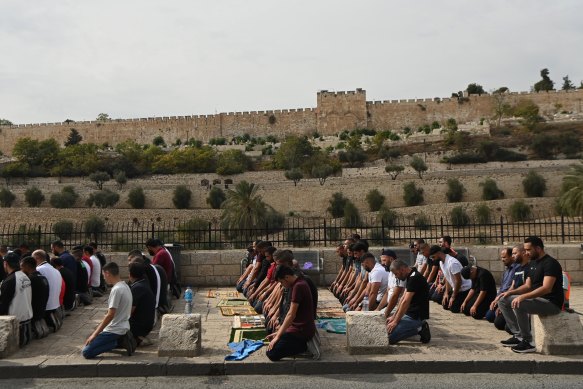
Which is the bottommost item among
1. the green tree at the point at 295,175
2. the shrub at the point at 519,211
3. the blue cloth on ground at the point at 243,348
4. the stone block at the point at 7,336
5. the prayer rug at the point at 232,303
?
the shrub at the point at 519,211

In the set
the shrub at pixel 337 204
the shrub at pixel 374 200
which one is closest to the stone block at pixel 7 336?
the shrub at pixel 337 204

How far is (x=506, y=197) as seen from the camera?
39562 mm

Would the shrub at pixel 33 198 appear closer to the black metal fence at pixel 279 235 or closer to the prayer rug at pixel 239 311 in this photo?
the black metal fence at pixel 279 235

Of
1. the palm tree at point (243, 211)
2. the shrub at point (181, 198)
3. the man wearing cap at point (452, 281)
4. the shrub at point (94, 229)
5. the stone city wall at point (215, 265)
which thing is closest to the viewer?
the man wearing cap at point (452, 281)

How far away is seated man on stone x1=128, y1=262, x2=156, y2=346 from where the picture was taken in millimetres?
6028

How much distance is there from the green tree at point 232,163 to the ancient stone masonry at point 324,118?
1204 centimetres

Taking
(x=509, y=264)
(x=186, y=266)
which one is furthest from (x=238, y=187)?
(x=509, y=264)

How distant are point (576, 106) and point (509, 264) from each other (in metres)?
58.7

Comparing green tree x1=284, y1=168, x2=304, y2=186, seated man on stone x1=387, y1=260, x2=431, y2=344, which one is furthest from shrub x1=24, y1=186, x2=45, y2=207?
seated man on stone x1=387, y1=260, x2=431, y2=344

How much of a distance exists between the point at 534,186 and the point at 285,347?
120 feet

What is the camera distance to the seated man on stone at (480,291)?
7270 mm

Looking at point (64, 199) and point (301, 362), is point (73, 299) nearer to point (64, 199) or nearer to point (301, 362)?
point (301, 362)

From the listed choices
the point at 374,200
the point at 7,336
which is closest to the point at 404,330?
the point at 7,336

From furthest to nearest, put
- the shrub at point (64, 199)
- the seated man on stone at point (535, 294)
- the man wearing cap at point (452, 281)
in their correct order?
the shrub at point (64, 199) → the man wearing cap at point (452, 281) → the seated man on stone at point (535, 294)
